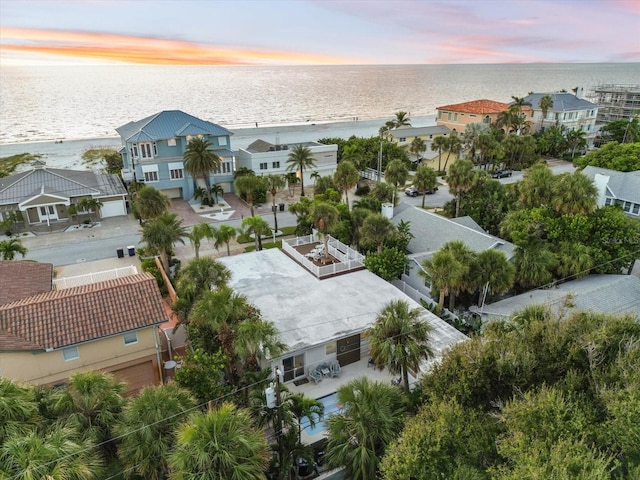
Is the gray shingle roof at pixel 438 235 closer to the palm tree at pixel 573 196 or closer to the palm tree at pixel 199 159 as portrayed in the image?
the palm tree at pixel 573 196

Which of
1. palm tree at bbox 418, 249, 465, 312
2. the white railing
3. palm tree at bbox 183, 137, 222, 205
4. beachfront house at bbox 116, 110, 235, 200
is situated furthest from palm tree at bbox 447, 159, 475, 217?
the white railing

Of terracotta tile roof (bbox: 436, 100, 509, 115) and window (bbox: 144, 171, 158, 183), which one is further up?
terracotta tile roof (bbox: 436, 100, 509, 115)

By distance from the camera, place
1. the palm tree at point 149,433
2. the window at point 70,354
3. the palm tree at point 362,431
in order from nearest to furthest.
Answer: the palm tree at point 149,433 < the palm tree at point 362,431 < the window at point 70,354

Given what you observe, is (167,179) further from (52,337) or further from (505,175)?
(505,175)

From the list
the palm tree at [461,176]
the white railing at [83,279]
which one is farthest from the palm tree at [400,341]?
the palm tree at [461,176]

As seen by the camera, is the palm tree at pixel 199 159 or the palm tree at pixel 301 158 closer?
the palm tree at pixel 199 159

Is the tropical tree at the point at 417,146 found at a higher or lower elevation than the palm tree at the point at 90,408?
higher

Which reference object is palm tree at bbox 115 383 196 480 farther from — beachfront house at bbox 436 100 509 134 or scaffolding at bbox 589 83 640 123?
scaffolding at bbox 589 83 640 123
